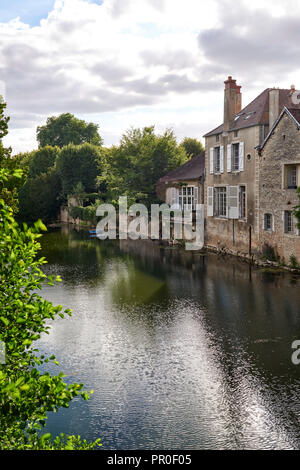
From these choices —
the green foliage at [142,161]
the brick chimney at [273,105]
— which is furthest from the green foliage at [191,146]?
the brick chimney at [273,105]

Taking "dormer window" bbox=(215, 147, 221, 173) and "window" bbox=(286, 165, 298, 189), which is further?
"dormer window" bbox=(215, 147, 221, 173)

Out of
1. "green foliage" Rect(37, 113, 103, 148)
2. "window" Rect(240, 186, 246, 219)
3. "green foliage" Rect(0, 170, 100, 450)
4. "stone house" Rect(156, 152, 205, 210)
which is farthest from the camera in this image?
"green foliage" Rect(37, 113, 103, 148)

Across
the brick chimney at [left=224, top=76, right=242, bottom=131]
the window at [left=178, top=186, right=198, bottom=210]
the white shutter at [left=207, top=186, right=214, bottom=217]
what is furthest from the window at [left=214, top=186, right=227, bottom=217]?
the brick chimney at [left=224, top=76, right=242, bottom=131]

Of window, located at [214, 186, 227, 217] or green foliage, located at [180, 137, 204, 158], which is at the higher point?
green foliage, located at [180, 137, 204, 158]

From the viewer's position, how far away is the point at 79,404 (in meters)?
10.9

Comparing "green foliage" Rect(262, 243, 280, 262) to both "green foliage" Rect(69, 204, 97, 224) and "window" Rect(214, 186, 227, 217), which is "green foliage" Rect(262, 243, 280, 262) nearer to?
"window" Rect(214, 186, 227, 217)

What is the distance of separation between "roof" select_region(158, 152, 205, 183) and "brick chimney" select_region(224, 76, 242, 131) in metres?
5.77

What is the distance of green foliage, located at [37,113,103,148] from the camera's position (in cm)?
8215

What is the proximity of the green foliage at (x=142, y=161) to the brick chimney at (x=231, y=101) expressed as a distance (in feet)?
46.7

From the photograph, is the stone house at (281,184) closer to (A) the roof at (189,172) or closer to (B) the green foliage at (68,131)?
(A) the roof at (189,172)

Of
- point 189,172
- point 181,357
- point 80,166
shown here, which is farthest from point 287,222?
point 80,166

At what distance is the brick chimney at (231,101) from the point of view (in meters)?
32.6

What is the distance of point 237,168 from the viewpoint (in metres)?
31.7

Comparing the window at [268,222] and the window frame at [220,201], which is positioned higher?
the window frame at [220,201]
